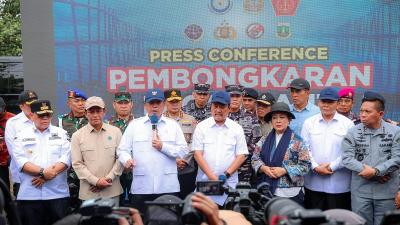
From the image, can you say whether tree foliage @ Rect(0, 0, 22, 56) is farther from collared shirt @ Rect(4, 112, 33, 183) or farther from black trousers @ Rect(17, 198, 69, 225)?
black trousers @ Rect(17, 198, 69, 225)

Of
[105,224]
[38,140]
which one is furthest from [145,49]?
[105,224]

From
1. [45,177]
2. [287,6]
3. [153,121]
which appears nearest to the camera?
[45,177]

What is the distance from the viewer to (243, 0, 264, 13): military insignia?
6.84m

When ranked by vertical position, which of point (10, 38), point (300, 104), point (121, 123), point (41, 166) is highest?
point (10, 38)

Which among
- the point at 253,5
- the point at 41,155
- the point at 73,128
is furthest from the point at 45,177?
the point at 253,5

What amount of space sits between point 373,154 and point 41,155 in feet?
10.4

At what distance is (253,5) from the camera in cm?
686

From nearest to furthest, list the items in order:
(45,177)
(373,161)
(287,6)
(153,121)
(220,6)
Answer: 1. (373,161)
2. (45,177)
3. (153,121)
4. (287,6)
5. (220,6)

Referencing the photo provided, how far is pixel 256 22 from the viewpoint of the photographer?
6859 mm

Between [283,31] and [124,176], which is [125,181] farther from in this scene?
[283,31]

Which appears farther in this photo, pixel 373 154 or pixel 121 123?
pixel 121 123

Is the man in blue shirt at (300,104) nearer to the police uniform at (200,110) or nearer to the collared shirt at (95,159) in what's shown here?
the police uniform at (200,110)

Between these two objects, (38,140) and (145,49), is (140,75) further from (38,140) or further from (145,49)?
(38,140)

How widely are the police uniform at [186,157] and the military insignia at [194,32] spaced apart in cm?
154
